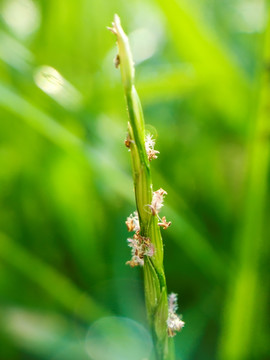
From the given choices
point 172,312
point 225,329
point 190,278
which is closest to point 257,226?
point 225,329

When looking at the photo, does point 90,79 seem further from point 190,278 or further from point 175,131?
point 190,278

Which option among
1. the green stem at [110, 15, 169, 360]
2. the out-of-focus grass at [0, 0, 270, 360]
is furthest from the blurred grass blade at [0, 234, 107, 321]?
the green stem at [110, 15, 169, 360]

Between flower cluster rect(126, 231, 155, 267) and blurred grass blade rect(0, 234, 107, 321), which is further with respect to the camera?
blurred grass blade rect(0, 234, 107, 321)

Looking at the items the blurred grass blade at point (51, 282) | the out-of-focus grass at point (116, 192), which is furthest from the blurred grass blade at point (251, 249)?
the blurred grass blade at point (51, 282)

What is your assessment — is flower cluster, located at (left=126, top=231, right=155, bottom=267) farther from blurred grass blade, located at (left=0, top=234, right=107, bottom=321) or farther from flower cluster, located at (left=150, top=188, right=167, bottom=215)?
blurred grass blade, located at (left=0, top=234, right=107, bottom=321)

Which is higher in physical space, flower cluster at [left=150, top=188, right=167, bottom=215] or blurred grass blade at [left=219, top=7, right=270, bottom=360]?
blurred grass blade at [left=219, top=7, right=270, bottom=360]

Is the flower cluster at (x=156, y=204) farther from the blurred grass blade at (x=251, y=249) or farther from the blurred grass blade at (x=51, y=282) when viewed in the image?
the blurred grass blade at (x=51, y=282)
